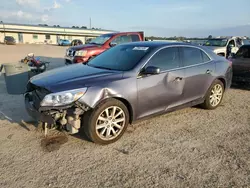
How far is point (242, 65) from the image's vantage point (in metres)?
7.35

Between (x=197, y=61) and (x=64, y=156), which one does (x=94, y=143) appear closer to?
(x=64, y=156)

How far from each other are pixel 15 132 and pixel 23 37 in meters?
61.8

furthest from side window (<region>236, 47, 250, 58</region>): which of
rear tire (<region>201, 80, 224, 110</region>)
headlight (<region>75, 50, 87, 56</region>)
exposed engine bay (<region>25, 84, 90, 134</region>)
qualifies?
exposed engine bay (<region>25, 84, 90, 134</region>)

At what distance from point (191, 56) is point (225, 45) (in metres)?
9.38

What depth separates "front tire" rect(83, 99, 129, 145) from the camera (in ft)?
11.4

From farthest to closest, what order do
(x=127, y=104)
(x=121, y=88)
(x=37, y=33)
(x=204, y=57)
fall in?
(x=37, y=33) → (x=204, y=57) → (x=127, y=104) → (x=121, y=88)

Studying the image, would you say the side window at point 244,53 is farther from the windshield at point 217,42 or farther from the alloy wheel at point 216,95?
the windshield at point 217,42

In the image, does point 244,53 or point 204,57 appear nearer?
point 204,57

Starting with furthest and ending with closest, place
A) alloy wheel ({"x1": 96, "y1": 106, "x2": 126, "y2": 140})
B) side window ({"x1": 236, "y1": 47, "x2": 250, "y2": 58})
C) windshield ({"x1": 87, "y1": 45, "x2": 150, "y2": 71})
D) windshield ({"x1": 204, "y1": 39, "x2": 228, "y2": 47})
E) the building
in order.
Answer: the building → windshield ({"x1": 204, "y1": 39, "x2": 228, "y2": 47}) → side window ({"x1": 236, "y1": 47, "x2": 250, "y2": 58}) → windshield ({"x1": 87, "y1": 45, "x2": 150, "y2": 71}) → alloy wheel ({"x1": 96, "y1": 106, "x2": 126, "y2": 140})

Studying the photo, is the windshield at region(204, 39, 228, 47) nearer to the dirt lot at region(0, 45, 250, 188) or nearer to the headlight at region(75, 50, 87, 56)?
the headlight at region(75, 50, 87, 56)

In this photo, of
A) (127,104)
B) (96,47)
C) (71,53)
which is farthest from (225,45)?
(127,104)

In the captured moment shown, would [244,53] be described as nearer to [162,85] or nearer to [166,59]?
[166,59]

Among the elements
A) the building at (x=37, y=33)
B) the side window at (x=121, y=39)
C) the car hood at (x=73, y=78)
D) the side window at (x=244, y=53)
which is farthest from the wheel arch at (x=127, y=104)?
the building at (x=37, y=33)

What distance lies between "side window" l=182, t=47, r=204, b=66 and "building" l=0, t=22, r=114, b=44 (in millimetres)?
58359
